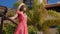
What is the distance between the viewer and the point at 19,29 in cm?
378

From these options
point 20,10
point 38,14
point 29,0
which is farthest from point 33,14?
point 20,10

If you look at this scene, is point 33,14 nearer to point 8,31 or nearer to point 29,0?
point 8,31

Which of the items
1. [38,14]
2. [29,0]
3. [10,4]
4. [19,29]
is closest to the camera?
[19,29]

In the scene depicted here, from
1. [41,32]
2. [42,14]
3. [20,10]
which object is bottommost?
[41,32]

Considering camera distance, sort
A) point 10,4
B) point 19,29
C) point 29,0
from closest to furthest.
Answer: point 19,29 → point 10,4 → point 29,0

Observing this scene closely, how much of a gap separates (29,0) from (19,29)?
10.9 metres

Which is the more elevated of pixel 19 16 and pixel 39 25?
pixel 19 16

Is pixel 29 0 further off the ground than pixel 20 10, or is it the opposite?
pixel 20 10

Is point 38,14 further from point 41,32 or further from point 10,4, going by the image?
point 10,4

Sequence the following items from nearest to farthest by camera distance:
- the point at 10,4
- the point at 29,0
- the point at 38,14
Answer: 1. the point at 38,14
2. the point at 10,4
3. the point at 29,0

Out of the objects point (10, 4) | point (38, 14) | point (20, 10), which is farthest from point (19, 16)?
point (10, 4)

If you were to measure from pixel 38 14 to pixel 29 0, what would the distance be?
13.9 feet

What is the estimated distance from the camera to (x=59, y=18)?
10695 mm

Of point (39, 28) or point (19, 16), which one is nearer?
point (19, 16)
